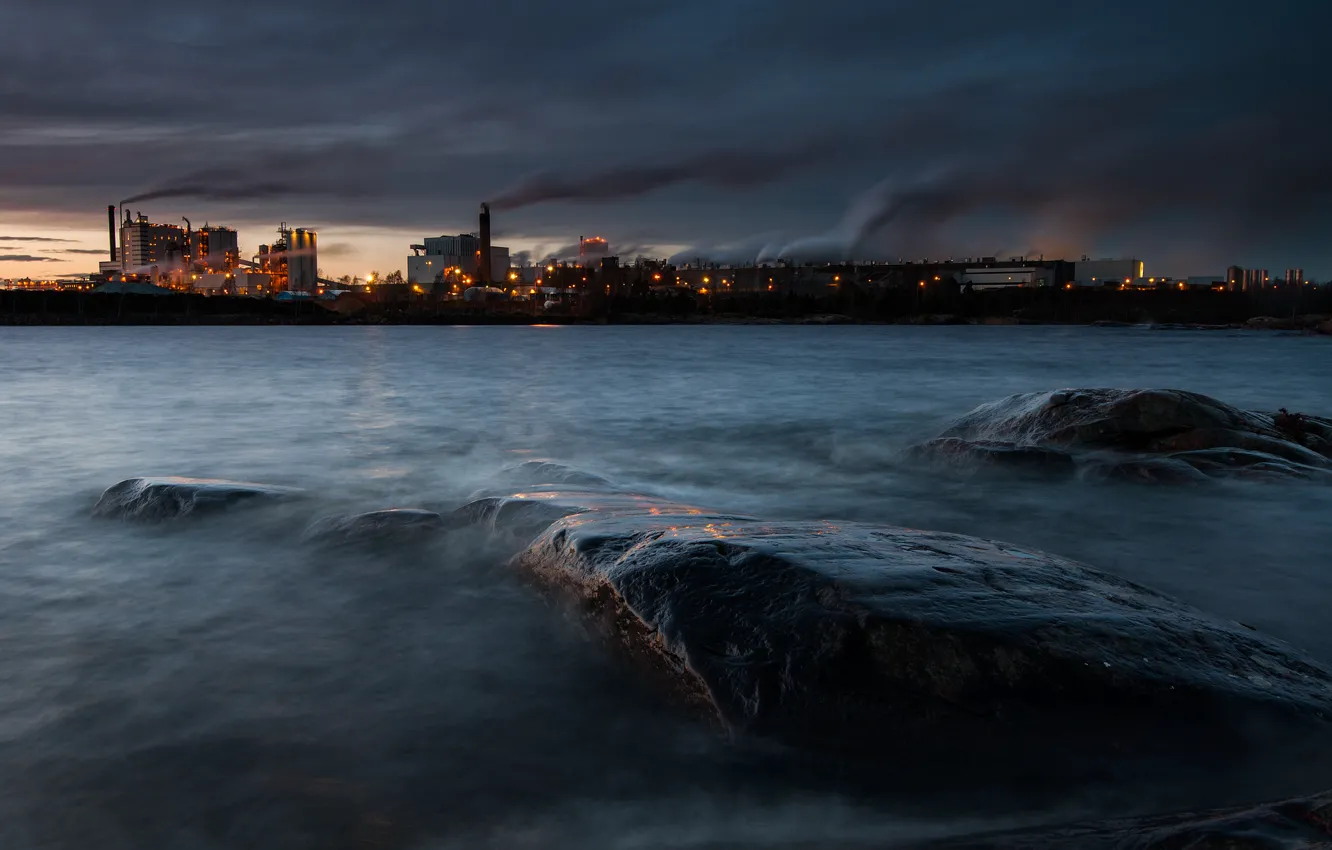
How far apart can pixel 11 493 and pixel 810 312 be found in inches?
4494

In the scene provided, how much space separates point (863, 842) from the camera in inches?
108

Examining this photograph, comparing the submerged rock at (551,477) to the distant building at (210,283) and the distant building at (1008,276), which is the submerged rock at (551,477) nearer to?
the distant building at (1008,276)

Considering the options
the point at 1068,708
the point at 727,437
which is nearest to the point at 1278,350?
the point at 727,437

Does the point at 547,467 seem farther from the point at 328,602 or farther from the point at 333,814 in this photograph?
the point at 333,814

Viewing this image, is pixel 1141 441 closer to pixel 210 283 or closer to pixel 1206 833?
pixel 1206 833

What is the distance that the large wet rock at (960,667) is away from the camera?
299 cm

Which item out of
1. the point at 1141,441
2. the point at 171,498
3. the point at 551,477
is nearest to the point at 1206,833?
the point at 551,477

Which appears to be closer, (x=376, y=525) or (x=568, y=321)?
(x=376, y=525)

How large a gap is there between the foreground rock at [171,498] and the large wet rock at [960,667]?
4443 mm

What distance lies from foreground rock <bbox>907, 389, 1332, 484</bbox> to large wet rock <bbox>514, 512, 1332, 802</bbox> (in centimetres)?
508

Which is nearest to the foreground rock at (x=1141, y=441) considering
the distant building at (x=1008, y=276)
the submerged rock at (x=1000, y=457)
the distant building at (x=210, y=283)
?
the submerged rock at (x=1000, y=457)

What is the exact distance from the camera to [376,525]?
6.35 m

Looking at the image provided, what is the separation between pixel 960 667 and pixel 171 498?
20.5 ft

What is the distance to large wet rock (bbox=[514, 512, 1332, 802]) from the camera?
299 cm
